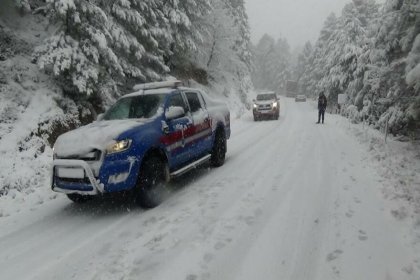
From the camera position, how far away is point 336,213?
605cm

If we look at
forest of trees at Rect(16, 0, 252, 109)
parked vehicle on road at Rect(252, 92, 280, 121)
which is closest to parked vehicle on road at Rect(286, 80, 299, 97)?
parked vehicle on road at Rect(252, 92, 280, 121)

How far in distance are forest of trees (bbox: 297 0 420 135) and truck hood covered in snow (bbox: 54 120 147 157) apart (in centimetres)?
505

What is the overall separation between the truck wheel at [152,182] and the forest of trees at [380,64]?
460 cm

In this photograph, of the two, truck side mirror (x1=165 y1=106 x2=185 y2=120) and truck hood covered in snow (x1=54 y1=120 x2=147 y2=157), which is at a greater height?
truck side mirror (x1=165 y1=106 x2=185 y2=120)

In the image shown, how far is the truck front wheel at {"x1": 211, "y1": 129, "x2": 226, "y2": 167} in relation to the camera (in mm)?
9469

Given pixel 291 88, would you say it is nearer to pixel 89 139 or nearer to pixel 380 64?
pixel 380 64

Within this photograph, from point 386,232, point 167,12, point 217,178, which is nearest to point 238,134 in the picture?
point 167,12

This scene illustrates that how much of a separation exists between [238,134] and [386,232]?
1146 centimetres

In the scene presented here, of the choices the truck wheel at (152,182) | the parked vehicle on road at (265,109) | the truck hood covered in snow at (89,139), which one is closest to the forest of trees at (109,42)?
the truck hood covered in snow at (89,139)

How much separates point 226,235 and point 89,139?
263 cm

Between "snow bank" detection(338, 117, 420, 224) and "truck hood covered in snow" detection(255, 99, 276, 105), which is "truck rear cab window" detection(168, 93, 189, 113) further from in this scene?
"truck hood covered in snow" detection(255, 99, 276, 105)

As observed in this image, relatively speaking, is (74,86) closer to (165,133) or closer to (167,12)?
(165,133)

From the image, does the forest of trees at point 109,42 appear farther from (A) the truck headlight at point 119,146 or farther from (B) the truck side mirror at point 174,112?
(A) the truck headlight at point 119,146

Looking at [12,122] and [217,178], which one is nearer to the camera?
[217,178]
